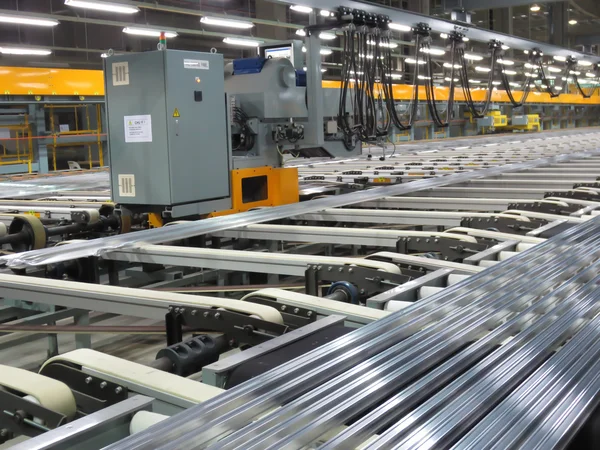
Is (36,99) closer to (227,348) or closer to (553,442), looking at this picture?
(227,348)

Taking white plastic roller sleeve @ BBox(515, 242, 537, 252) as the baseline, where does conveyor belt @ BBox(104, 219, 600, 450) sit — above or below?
below

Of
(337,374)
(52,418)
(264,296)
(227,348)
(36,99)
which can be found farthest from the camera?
(36,99)

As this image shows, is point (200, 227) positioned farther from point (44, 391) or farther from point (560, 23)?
point (560, 23)

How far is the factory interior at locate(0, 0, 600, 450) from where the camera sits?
143 cm

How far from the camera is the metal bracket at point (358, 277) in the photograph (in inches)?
103

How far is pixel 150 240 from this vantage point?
357 centimetres

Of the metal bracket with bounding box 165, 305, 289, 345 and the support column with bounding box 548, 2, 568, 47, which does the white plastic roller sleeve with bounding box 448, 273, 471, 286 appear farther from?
the support column with bounding box 548, 2, 568, 47

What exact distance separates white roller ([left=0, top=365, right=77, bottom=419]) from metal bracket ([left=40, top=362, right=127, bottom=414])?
0.06 meters

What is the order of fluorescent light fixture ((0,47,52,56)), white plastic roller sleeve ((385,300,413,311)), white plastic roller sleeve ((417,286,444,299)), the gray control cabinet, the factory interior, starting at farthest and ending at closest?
fluorescent light fixture ((0,47,52,56)) → the gray control cabinet → white plastic roller sleeve ((417,286,444,299)) → white plastic roller sleeve ((385,300,413,311)) → the factory interior

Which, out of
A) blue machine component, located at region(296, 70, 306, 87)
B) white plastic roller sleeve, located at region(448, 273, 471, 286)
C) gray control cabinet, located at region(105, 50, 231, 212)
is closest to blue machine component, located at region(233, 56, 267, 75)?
blue machine component, located at region(296, 70, 306, 87)

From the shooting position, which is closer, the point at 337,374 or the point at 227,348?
the point at 337,374

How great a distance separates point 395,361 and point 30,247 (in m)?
3.56

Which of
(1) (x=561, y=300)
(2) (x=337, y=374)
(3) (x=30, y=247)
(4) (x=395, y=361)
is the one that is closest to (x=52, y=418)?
(2) (x=337, y=374)

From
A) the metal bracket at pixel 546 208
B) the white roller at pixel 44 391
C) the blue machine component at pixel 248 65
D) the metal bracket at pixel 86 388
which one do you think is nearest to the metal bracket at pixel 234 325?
the metal bracket at pixel 86 388
